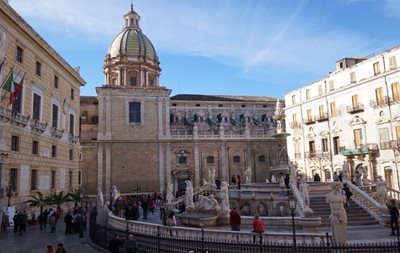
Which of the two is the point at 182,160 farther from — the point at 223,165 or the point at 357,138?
the point at 357,138

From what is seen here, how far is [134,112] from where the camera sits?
38875mm

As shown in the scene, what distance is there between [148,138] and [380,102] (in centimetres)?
2270

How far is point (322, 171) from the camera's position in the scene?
31.9m

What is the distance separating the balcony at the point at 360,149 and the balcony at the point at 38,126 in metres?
22.4

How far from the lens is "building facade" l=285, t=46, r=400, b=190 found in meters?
25.7

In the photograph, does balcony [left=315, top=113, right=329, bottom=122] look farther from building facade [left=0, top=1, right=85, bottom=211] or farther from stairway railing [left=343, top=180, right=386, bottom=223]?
building facade [left=0, top=1, right=85, bottom=211]

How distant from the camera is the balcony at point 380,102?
25.9m

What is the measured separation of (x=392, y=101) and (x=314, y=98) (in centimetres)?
821

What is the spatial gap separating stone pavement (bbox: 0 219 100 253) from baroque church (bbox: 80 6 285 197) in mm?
20095

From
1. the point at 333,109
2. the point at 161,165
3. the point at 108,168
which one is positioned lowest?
the point at 108,168

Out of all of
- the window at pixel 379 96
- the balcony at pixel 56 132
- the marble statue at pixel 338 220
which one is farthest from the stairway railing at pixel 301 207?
the balcony at pixel 56 132

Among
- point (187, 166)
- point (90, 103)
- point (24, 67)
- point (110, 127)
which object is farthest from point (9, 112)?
point (90, 103)

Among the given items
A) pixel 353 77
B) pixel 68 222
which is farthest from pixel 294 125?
pixel 68 222

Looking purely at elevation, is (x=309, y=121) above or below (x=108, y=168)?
above
